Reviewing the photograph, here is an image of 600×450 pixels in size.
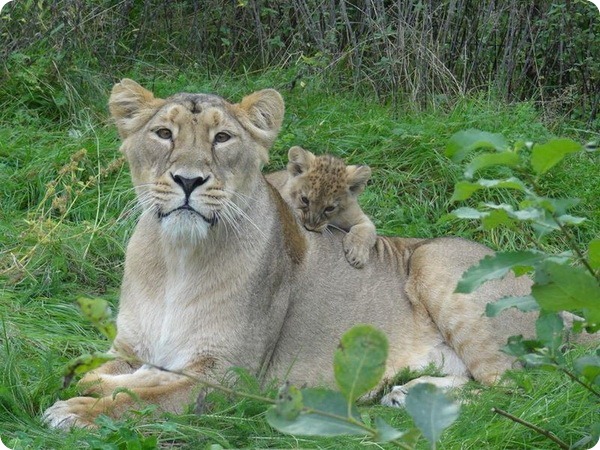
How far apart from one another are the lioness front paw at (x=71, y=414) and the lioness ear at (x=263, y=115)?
135 centimetres

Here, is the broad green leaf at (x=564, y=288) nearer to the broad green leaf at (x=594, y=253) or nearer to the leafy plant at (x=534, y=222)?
the leafy plant at (x=534, y=222)

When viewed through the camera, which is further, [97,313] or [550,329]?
[550,329]

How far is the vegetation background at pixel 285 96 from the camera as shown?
6.35 metres

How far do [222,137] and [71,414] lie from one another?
4.24ft

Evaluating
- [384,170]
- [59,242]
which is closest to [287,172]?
[384,170]

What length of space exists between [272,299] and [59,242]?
1.75 m

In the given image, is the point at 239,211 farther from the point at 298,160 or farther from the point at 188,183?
the point at 298,160

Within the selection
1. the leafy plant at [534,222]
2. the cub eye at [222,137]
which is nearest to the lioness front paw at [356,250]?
the cub eye at [222,137]

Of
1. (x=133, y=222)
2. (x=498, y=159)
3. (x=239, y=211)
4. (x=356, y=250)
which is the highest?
(x=498, y=159)

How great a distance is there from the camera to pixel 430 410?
6.00 ft

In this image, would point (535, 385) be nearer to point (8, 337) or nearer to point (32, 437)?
point (32, 437)

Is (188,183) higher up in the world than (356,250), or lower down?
higher up

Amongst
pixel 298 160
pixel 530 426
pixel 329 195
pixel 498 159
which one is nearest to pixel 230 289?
pixel 329 195

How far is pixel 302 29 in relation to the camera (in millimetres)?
8766
